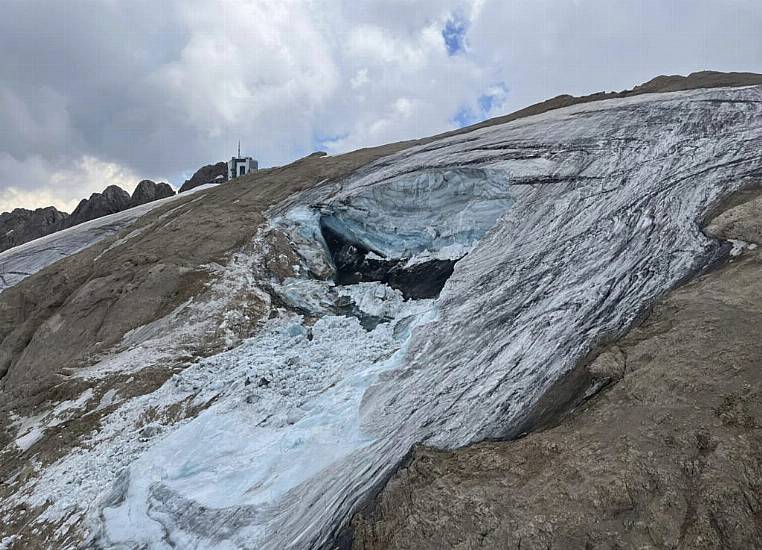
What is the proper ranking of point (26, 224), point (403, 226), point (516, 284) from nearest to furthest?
1. point (516, 284)
2. point (403, 226)
3. point (26, 224)

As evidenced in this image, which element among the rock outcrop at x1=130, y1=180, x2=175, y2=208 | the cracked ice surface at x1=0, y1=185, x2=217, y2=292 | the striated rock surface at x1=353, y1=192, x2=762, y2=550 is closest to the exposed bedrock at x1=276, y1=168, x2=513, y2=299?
the striated rock surface at x1=353, y1=192, x2=762, y2=550

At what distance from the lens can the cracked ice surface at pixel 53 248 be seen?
102 feet

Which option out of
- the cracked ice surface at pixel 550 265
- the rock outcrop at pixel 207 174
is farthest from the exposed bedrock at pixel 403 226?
the rock outcrop at pixel 207 174

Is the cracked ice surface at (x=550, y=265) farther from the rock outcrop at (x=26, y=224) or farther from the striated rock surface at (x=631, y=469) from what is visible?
the rock outcrop at (x=26, y=224)

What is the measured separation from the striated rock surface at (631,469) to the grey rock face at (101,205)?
51.7 metres

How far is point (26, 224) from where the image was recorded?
6072cm

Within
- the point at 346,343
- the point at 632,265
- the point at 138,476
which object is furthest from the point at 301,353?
the point at 632,265

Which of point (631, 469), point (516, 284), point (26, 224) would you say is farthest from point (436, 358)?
point (26, 224)

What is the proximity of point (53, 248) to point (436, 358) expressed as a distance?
3015 cm

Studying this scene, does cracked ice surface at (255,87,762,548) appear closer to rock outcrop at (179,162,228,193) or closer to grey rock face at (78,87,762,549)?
grey rock face at (78,87,762,549)

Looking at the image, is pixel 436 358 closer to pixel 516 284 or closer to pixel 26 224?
pixel 516 284

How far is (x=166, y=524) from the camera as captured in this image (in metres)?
9.53

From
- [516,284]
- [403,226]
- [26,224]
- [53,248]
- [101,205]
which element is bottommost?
[516,284]

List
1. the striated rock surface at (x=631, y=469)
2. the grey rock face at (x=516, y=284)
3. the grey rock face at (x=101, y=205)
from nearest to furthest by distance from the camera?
the striated rock surface at (x=631, y=469) < the grey rock face at (x=516, y=284) < the grey rock face at (x=101, y=205)
